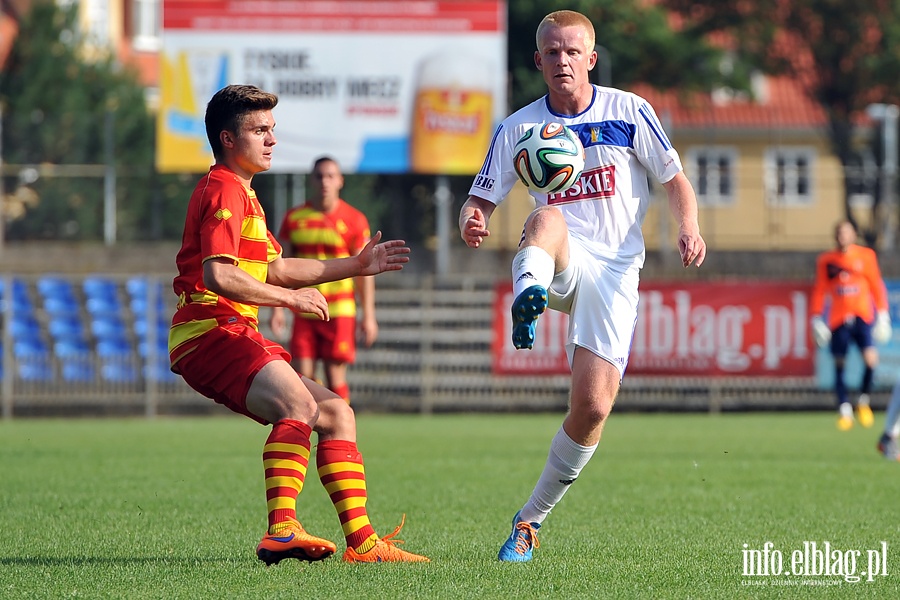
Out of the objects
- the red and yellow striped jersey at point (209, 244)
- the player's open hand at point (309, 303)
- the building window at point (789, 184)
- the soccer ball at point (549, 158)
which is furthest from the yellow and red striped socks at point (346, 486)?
the building window at point (789, 184)

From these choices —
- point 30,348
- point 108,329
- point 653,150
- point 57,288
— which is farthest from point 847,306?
point 653,150

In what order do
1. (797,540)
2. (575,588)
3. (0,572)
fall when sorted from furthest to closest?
(797,540)
(0,572)
(575,588)

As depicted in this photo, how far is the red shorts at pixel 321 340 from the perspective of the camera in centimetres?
1205

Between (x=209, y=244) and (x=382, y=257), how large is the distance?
0.79m

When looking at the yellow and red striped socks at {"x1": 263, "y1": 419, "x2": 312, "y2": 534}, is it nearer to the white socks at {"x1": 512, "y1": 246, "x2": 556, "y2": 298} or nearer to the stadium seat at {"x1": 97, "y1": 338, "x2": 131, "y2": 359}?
the white socks at {"x1": 512, "y1": 246, "x2": 556, "y2": 298}

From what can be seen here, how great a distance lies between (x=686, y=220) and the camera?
639 cm

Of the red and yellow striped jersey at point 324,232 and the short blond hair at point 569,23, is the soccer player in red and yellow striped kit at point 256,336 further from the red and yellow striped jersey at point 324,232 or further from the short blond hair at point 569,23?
the red and yellow striped jersey at point 324,232

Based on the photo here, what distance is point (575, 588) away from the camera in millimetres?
5668

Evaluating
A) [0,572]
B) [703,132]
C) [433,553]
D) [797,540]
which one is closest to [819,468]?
[797,540]

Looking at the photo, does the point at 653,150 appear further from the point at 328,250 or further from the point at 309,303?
the point at 328,250

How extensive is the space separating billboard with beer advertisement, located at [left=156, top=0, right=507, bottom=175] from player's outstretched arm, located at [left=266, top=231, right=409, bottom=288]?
703 inches

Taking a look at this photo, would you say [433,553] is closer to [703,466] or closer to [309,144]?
[703,466]

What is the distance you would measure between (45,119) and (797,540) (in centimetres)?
2036

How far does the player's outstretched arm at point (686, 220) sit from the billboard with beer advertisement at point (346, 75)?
17.8m
